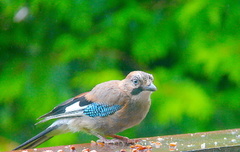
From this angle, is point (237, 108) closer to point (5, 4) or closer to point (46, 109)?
point (46, 109)

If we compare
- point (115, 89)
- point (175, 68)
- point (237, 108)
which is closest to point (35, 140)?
point (115, 89)

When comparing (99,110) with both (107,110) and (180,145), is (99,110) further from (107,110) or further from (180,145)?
(180,145)

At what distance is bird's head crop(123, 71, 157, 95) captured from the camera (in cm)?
398

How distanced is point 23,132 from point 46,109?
78 cm

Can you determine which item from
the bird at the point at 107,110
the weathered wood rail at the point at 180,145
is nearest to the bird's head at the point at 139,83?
the bird at the point at 107,110

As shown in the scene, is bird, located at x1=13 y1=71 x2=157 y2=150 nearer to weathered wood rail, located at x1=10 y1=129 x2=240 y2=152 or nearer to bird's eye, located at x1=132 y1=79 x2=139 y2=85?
bird's eye, located at x1=132 y1=79 x2=139 y2=85

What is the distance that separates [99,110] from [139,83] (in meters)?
0.43

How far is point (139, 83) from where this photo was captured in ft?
13.3

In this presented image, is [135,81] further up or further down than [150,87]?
further up

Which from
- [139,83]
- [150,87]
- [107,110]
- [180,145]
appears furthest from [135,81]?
[180,145]

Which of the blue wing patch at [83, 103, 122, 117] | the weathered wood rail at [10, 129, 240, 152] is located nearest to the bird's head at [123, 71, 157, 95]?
the blue wing patch at [83, 103, 122, 117]

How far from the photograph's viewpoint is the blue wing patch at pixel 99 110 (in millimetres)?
4117

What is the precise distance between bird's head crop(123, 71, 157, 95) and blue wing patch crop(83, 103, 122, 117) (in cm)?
20

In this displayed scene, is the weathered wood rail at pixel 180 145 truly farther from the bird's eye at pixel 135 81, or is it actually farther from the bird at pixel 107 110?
the bird's eye at pixel 135 81
